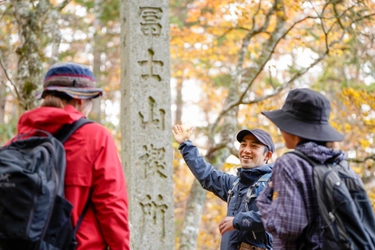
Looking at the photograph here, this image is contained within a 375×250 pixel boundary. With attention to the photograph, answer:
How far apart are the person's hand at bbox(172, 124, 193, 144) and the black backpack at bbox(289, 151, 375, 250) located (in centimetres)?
178

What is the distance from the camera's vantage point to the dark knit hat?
2742 millimetres

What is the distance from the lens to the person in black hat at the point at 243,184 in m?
3.58

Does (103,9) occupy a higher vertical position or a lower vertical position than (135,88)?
higher

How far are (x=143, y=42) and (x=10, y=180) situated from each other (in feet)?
10.9

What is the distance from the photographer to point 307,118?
2.86m

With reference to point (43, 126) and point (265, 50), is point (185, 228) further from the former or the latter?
point (43, 126)

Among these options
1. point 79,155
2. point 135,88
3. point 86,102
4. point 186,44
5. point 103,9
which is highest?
point 103,9

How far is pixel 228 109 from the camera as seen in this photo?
768 cm

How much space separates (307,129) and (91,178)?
3.92 feet

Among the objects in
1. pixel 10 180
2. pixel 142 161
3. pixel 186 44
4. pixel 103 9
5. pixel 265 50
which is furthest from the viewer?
pixel 103 9

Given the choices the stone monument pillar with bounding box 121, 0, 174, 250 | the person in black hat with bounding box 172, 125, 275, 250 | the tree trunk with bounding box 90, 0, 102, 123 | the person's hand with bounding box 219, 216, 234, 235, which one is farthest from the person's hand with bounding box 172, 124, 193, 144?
the tree trunk with bounding box 90, 0, 102, 123

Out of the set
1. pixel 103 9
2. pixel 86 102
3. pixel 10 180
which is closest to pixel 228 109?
pixel 86 102

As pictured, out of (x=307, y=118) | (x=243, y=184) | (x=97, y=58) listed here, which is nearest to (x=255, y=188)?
(x=243, y=184)

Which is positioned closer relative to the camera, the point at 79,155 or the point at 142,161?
the point at 79,155
